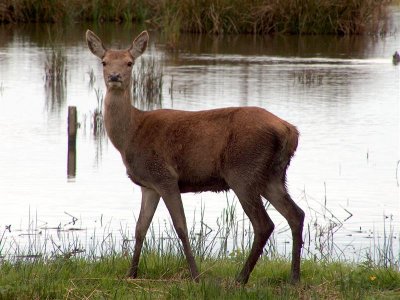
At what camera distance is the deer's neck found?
8.69 m

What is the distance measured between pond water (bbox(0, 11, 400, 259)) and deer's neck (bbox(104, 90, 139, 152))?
2287 millimetres

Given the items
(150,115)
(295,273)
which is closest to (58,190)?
(150,115)

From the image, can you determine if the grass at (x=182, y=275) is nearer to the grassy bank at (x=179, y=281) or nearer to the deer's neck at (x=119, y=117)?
the grassy bank at (x=179, y=281)

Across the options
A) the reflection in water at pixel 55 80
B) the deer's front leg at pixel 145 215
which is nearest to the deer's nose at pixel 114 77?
the deer's front leg at pixel 145 215

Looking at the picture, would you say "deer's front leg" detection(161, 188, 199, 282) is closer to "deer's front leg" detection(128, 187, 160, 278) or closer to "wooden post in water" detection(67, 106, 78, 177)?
"deer's front leg" detection(128, 187, 160, 278)

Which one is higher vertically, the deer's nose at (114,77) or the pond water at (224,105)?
the deer's nose at (114,77)

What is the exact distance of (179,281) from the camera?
26.3 ft

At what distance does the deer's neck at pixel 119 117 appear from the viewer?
8.69 m

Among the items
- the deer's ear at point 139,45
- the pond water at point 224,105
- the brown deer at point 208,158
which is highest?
the deer's ear at point 139,45

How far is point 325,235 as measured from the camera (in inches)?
442

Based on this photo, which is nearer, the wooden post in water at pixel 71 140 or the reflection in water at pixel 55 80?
the wooden post in water at pixel 71 140

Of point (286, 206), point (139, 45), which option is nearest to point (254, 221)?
point (286, 206)

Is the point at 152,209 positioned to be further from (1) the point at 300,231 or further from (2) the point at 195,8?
(2) the point at 195,8

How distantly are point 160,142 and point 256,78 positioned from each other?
1426 cm
